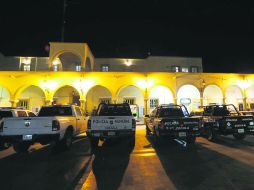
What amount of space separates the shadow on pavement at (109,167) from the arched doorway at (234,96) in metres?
20.2

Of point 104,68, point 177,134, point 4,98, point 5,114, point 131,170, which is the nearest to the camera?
point 131,170

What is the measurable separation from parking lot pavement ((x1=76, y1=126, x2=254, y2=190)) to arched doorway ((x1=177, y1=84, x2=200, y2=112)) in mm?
15467

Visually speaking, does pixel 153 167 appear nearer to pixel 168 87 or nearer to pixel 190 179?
pixel 190 179

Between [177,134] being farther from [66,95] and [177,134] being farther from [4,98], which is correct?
[4,98]

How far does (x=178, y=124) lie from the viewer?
884 centimetres

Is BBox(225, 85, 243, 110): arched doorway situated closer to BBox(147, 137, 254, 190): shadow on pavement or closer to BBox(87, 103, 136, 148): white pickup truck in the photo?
BBox(147, 137, 254, 190): shadow on pavement

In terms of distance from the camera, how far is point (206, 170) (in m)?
5.75

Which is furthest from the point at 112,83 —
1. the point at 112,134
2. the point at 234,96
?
the point at 234,96

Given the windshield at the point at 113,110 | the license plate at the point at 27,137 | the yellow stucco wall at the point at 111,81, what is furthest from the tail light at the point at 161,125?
the yellow stucco wall at the point at 111,81

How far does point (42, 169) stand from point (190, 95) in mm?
20763

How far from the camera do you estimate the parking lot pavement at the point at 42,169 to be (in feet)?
16.3

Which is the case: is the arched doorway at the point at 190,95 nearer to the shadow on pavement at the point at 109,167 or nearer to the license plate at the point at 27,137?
the shadow on pavement at the point at 109,167

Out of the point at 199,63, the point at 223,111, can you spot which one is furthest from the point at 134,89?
the point at 223,111

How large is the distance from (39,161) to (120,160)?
303cm
